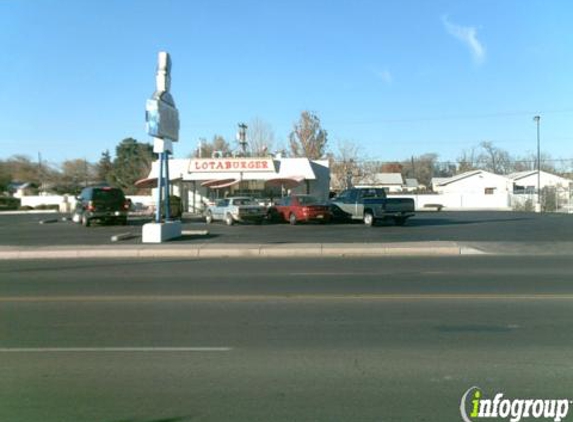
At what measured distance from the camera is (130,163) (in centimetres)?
9138

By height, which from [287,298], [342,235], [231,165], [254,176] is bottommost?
[287,298]

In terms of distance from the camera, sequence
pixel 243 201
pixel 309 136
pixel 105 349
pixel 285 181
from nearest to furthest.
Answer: pixel 105 349 < pixel 243 201 < pixel 285 181 < pixel 309 136

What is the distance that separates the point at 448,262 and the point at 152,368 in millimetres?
11315

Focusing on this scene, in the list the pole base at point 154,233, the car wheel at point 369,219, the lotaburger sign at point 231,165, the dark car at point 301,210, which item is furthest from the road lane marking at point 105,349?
the lotaburger sign at point 231,165

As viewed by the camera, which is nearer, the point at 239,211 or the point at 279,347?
the point at 279,347

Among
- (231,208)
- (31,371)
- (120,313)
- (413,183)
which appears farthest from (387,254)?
(413,183)

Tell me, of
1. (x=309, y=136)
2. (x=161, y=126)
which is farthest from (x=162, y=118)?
(x=309, y=136)

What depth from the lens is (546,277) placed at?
12.5m

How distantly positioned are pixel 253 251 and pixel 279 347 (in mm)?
11823

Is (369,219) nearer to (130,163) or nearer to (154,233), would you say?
(154,233)

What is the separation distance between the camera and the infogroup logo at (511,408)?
485cm

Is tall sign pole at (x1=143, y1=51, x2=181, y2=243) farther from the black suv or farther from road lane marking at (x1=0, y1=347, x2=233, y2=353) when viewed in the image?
road lane marking at (x1=0, y1=347, x2=233, y2=353)

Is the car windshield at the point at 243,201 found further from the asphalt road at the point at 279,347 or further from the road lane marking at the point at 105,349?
the road lane marking at the point at 105,349

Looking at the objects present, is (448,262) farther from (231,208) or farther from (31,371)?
(231,208)
